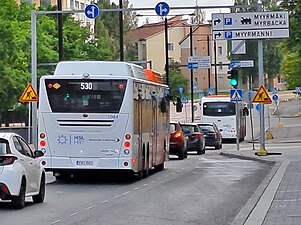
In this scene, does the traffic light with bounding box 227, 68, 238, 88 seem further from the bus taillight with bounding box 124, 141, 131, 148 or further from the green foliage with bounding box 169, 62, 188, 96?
the green foliage with bounding box 169, 62, 188, 96

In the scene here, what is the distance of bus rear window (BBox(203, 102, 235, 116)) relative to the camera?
214 feet

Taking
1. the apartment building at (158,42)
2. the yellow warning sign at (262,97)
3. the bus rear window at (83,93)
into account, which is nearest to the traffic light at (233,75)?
the yellow warning sign at (262,97)

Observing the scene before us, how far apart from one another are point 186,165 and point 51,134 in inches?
468

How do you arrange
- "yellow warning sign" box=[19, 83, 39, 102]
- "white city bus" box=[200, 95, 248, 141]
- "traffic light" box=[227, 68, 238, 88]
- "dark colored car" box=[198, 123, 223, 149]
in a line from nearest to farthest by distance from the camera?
"yellow warning sign" box=[19, 83, 39, 102] < "traffic light" box=[227, 68, 238, 88] < "dark colored car" box=[198, 123, 223, 149] < "white city bus" box=[200, 95, 248, 141]

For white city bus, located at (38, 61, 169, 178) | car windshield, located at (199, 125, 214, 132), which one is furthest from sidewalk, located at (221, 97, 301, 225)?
car windshield, located at (199, 125, 214, 132)

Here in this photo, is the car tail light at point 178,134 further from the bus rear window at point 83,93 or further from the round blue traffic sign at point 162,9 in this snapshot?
the bus rear window at point 83,93

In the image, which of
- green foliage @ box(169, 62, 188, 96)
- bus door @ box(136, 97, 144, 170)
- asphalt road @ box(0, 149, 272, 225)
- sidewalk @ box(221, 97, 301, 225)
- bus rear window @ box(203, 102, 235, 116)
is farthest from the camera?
green foliage @ box(169, 62, 188, 96)

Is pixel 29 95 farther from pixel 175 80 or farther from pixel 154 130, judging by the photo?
pixel 175 80

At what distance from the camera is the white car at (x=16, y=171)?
17.4 meters

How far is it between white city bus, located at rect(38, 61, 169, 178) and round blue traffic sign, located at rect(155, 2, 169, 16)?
992cm

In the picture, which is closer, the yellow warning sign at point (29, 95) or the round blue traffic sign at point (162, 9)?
the round blue traffic sign at point (162, 9)

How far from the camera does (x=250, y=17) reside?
35.6 meters

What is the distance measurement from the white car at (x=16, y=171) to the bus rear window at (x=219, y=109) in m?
46.8

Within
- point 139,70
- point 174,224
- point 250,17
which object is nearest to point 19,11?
point 250,17
